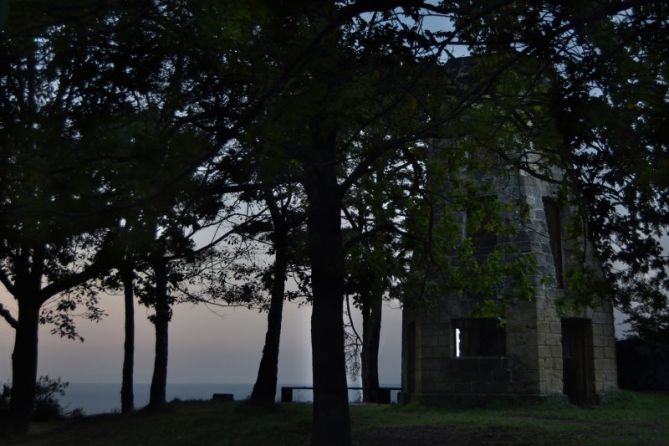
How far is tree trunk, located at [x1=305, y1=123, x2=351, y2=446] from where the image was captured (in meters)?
12.0

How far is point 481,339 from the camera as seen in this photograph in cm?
2166

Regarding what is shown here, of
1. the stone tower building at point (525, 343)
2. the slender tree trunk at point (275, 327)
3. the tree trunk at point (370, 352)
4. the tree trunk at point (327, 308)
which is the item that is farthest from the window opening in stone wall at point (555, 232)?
the tree trunk at point (327, 308)

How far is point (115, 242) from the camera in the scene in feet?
49.3

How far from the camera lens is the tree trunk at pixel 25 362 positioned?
18.4 metres

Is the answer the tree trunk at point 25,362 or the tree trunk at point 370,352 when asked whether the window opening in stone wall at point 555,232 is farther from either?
the tree trunk at point 25,362

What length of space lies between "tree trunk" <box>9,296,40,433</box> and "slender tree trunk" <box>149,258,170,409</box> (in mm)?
2996

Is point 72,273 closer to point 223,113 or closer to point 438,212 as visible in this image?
point 438,212

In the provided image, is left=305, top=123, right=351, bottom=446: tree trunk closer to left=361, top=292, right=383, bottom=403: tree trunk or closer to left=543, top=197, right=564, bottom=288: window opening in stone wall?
left=543, top=197, right=564, bottom=288: window opening in stone wall

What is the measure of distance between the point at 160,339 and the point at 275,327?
3.57m

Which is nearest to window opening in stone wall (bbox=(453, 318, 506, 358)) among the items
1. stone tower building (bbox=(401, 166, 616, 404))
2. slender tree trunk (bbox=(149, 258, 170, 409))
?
stone tower building (bbox=(401, 166, 616, 404))

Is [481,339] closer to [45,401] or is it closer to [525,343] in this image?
[525,343]

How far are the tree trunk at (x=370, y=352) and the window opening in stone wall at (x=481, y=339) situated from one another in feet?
16.1

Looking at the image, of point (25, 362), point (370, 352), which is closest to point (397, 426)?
point (25, 362)

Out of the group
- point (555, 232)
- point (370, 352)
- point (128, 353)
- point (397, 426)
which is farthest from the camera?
point (370, 352)
